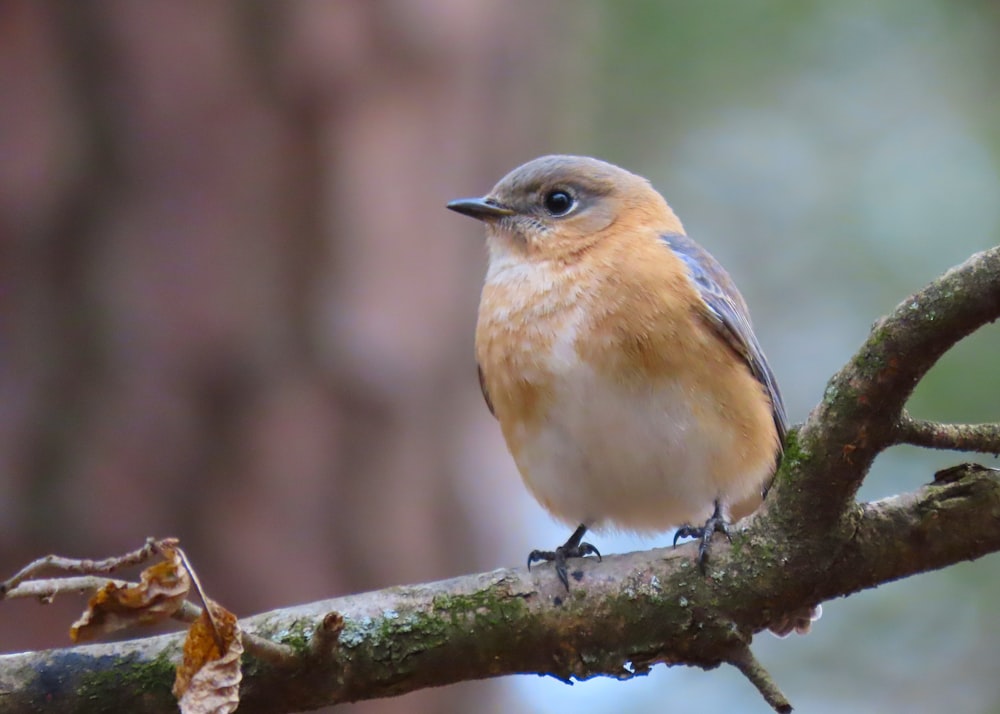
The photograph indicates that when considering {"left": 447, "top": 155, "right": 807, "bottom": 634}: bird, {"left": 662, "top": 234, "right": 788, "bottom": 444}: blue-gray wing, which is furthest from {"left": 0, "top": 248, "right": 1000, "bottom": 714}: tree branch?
{"left": 662, "top": 234, "right": 788, "bottom": 444}: blue-gray wing

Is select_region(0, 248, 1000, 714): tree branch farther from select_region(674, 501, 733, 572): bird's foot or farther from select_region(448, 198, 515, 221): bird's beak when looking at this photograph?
select_region(448, 198, 515, 221): bird's beak

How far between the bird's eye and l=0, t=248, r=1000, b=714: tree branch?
86.1 inches

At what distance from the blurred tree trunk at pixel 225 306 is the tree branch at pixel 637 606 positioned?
174 cm

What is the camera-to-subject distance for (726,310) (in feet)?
13.7

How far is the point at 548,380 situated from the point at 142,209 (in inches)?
74.7

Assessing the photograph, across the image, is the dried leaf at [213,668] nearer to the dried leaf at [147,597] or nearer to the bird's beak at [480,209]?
the dried leaf at [147,597]

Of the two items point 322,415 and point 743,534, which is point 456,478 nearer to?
point 322,415

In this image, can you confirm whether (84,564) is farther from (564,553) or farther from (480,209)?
(480,209)

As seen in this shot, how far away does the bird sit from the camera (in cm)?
387

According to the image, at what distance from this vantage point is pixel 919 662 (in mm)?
7066

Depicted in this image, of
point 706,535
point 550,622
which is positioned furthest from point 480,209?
point 550,622

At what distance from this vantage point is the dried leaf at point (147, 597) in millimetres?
2279

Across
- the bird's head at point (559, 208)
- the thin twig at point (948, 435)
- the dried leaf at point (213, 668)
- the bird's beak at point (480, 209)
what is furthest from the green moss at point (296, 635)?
the bird's beak at point (480, 209)

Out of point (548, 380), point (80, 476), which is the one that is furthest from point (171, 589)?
point (80, 476)
